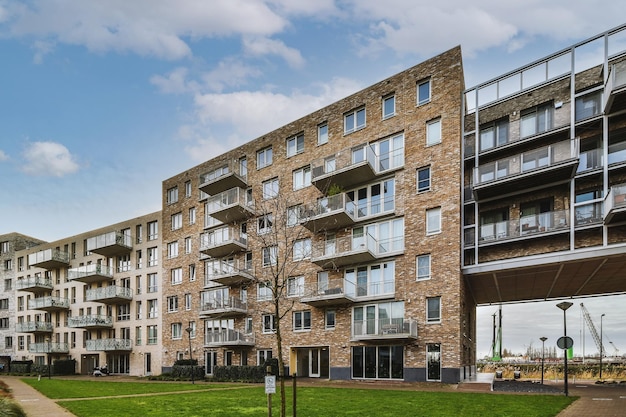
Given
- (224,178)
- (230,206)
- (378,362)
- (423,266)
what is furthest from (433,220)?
(224,178)

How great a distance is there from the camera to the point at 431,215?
2725 cm

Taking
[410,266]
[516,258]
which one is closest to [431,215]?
[410,266]

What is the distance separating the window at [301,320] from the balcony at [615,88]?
20.4 m

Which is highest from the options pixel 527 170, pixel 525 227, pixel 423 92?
pixel 423 92

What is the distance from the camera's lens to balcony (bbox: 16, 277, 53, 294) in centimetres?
5666

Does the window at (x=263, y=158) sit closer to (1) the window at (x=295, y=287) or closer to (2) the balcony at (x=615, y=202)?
(1) the window at (x=295, y=287)

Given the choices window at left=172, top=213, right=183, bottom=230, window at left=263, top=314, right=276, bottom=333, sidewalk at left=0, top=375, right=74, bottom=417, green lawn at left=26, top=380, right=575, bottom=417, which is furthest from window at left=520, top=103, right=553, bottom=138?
window at left=172, top=213, right=183, bottom=230

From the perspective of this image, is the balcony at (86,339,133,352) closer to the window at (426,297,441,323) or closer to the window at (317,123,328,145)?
the window at (317,123,328,145)

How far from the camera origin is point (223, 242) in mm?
36469

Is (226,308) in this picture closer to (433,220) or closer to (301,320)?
(301,320)

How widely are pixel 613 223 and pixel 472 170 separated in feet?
24.0

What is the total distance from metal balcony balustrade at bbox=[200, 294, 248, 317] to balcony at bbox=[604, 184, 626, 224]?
24.0m

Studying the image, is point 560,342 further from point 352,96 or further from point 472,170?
point 352,96

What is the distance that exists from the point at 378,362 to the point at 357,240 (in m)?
7.15
